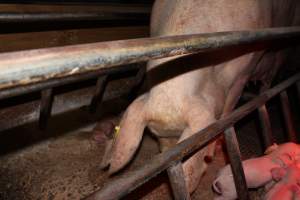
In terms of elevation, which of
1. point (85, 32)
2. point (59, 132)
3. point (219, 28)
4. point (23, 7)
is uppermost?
point (219, 28)

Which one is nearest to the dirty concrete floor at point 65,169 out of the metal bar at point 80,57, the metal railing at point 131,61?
the metal railing at point 131,61

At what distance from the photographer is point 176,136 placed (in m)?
2.22

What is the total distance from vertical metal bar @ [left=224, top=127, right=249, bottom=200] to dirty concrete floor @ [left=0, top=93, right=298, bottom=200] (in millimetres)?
892

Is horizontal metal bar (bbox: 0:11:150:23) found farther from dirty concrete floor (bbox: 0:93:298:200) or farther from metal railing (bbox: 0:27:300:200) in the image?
metal railing (bbox: 0:27:300:200)

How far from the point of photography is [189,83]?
2.04m

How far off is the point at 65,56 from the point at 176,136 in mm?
1538

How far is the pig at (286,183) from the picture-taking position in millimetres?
2132

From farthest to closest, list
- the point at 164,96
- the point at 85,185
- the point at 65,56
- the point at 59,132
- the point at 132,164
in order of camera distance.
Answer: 1. the point at 59,132
2. the point at 132,164
3. the point at 85,185
4. the point at 164,96
5. the point at 65,56

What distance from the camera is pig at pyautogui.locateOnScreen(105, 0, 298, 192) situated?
1966 millimetres

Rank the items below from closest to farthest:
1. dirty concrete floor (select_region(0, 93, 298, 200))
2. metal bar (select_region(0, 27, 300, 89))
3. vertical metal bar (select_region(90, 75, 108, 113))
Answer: metal bar (select_region(0, 27, 300, 89)), dirty concrete floor (select_region(0, 93, 298, 200)), vertical metal bar (select_region(90, 75, 108, 113))

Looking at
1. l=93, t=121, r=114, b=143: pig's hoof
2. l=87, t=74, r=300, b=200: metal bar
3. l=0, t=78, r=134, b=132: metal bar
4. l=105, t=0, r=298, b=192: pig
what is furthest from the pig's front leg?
l=0, t=78, r=134, b=132: metal bar

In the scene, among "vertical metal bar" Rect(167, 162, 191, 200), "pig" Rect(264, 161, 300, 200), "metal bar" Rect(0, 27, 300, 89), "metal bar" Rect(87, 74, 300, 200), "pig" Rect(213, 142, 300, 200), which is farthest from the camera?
"pig" Rect(213, 142, 300, 200)

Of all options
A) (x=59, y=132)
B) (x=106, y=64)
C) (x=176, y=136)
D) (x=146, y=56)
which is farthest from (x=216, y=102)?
(x=59, y=132)

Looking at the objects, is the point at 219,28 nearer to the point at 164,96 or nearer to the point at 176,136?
the point at 164,96
